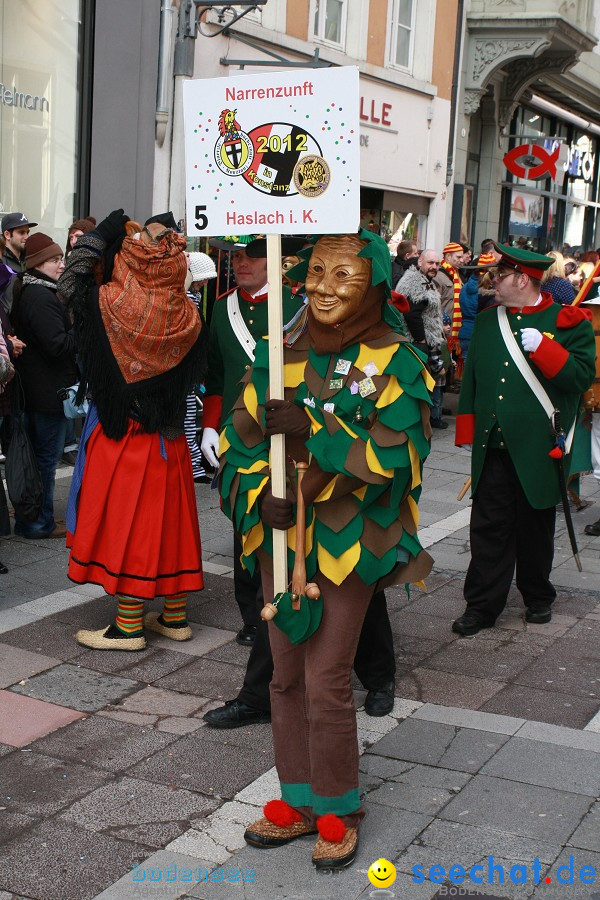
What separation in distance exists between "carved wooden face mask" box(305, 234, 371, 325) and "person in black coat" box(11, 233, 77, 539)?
354cm

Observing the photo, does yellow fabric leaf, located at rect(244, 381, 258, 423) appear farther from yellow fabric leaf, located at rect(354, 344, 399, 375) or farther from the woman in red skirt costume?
the woman in red skirt costume

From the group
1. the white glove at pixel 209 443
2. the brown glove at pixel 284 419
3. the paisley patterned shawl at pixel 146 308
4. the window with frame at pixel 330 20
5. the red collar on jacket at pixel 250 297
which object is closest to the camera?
the brown glove at pixel 284 419

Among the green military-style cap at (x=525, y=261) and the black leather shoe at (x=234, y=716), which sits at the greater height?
the green military-style cap at (x=525, y=261)

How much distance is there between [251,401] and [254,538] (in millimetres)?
445

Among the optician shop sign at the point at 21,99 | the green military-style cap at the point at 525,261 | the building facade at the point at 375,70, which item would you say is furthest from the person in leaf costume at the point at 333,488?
the building facade at the point at 375,70

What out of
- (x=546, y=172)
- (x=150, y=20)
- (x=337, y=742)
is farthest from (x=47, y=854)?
(x=546, y=172)

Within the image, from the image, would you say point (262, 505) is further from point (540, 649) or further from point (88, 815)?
point (540, 649)

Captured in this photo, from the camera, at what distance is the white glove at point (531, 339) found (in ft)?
18.3

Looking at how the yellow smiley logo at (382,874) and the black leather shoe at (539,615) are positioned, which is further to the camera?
the black leather shoe at (539,615)

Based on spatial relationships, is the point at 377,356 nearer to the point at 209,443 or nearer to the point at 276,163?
the point at 276,163

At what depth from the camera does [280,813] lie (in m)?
3.66

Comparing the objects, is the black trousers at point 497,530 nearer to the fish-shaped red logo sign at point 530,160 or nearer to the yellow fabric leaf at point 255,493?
the yellow fabric leaf at point 255,493

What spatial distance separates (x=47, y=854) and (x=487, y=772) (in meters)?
1.59

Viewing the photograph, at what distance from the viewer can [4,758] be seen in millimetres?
4238
